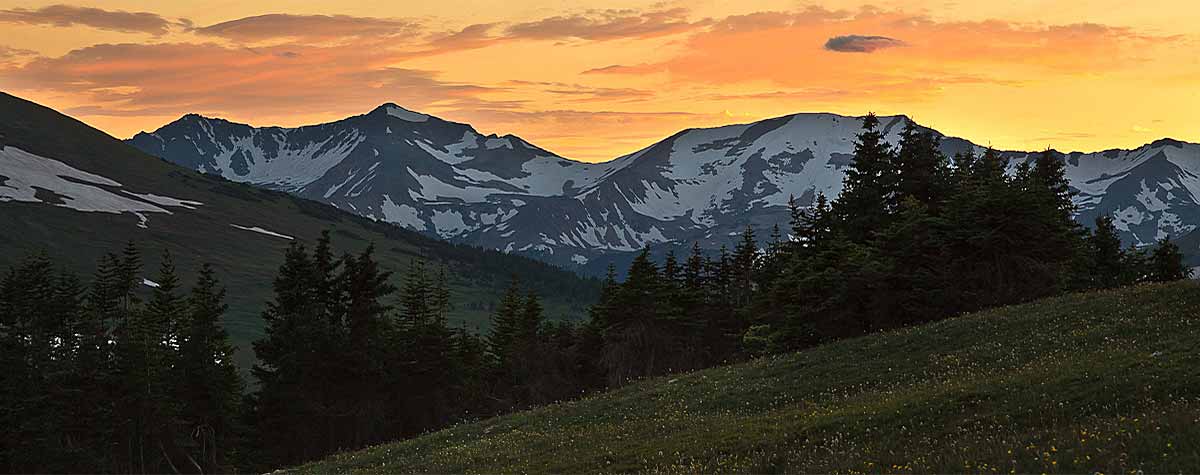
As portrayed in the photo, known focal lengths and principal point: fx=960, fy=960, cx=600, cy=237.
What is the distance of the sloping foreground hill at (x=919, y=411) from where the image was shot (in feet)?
60.1

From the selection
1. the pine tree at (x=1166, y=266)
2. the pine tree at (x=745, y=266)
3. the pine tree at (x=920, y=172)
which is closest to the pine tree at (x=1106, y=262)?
the pine tree at (x=1166, y=266)

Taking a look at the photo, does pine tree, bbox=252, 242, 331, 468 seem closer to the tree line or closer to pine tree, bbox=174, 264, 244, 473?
the tree line

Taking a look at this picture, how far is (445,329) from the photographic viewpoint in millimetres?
76375

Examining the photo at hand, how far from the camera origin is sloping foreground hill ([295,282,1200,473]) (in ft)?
60.1

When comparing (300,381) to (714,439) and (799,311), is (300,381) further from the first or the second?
(714,439)

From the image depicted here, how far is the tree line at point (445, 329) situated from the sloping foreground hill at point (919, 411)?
1217 centimetres

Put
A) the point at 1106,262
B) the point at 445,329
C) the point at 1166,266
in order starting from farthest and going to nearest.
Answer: the point at 1106,262
the point at 1166,266
the point at 445,329

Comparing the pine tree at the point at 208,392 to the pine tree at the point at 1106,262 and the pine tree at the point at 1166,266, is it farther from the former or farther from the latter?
A: the pine tree at the point at 1166,266

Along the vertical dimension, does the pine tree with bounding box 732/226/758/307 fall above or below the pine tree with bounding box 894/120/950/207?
below

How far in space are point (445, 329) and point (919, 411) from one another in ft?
184

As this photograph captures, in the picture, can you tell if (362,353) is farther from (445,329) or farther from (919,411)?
(919,411)

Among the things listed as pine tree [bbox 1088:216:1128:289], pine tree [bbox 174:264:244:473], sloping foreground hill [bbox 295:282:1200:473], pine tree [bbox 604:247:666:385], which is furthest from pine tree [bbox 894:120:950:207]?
pine tree [bbox 174:264:244:473]

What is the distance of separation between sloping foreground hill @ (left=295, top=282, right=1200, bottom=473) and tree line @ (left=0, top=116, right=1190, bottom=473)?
12.2m

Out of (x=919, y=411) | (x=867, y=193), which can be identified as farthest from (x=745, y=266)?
(x=919, y=411)
